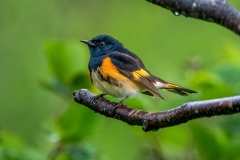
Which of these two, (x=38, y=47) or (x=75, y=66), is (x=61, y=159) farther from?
(x=38, y=47)

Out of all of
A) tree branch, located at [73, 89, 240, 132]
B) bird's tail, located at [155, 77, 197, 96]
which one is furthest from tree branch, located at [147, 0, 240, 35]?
bird's tail, located at [155, 77, 197, 96]

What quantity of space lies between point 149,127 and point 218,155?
90cm

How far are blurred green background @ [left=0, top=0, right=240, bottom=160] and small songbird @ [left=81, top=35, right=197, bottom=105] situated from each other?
Answer: 162 mm

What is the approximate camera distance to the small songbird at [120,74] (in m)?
3.50

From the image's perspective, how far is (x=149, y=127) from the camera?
6.38 ft

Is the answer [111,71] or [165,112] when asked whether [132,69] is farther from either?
[165,112]

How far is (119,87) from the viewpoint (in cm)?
357

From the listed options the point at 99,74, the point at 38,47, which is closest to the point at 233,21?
the point at 99,74

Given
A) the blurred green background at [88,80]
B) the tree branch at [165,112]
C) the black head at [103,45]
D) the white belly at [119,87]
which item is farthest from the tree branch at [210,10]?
the black head at [103,45]

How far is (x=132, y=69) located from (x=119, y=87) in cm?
17

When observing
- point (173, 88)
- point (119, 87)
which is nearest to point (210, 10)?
point (173, 88)

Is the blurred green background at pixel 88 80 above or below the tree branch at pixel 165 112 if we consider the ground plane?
below

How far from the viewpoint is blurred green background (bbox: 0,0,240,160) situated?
277cm

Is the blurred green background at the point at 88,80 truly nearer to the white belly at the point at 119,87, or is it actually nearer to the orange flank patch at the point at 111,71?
the white belly at the point at 119,87
